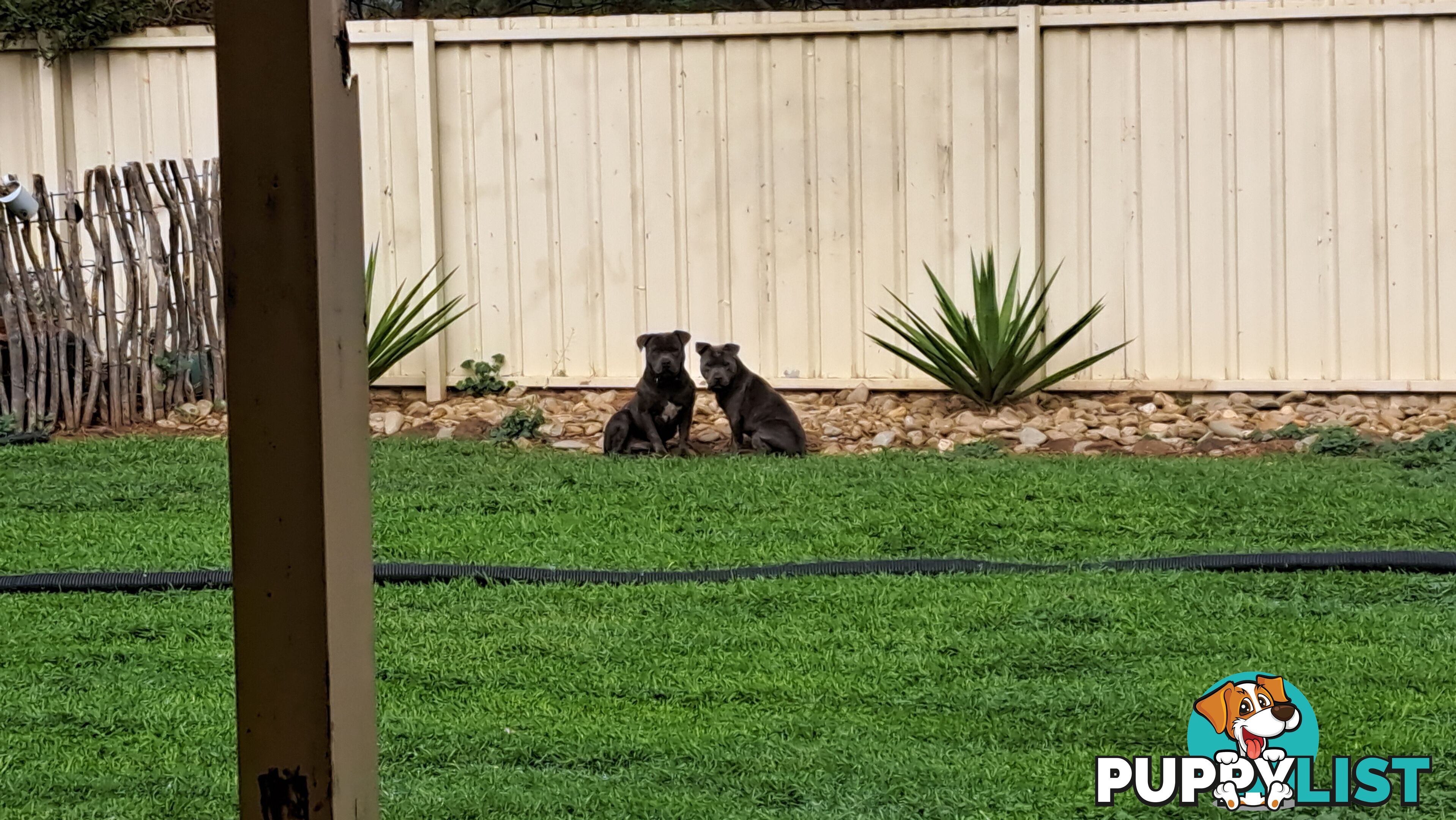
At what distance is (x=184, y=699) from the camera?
390 centimetres

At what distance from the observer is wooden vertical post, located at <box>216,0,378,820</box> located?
1.62 m

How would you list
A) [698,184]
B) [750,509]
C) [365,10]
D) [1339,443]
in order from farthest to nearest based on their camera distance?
[365,10]
[698,184]
[1339,443]
[750,509]

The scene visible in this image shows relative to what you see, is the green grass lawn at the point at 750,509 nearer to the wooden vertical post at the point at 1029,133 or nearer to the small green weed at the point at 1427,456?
the small green weed at the point at 1427,456

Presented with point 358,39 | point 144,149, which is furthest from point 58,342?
point 358,39

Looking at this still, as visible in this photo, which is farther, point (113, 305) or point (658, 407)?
point (113, 305)

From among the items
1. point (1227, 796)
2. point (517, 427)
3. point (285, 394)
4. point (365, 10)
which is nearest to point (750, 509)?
point (517, 427)

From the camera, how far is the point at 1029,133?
9.39 meters

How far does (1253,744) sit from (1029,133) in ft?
21.2

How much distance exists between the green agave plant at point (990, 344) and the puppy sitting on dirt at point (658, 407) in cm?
131

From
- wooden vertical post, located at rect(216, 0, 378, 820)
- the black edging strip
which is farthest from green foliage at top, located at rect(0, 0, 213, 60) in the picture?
wooden vertical post, located at rect(216, 0, 378, 820)

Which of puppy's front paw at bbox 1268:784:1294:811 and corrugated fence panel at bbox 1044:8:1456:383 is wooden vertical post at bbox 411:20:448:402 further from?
puppy's front paw at bbox 1268:784:1294:811

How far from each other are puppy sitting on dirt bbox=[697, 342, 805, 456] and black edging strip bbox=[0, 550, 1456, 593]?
112 inches

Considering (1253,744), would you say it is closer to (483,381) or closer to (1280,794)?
(1280,794)

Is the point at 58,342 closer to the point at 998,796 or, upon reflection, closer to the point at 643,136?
the point at 643,136
